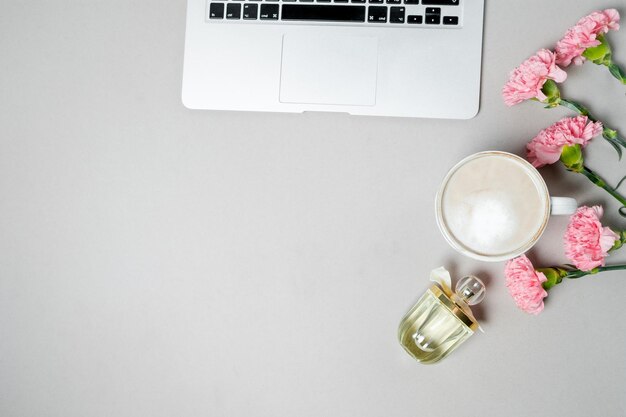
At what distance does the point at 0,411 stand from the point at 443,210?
1.99 ft

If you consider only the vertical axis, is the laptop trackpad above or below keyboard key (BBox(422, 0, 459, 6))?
below

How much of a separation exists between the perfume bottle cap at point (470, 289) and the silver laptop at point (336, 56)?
19cm

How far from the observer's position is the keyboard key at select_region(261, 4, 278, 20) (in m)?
0.58

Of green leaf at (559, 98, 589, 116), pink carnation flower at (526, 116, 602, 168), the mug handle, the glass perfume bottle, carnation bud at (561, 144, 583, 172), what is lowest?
the glass perfume bottle

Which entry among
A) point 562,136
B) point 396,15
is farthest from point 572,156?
point 396,15

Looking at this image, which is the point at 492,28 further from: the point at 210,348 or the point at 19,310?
the point at 19,310

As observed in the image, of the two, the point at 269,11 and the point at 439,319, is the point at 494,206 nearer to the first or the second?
the point at 439,319

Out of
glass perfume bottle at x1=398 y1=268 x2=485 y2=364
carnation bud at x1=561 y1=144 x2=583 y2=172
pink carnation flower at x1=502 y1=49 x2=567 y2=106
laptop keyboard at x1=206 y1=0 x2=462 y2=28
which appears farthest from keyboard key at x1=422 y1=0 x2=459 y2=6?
glass perfume bottle at x1=398 y1=268 x2=485 y2=364

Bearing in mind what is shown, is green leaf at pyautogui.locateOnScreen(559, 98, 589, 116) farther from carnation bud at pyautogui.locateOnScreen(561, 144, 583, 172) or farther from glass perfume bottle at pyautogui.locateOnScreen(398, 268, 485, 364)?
glass perfume bottle at pyautogui.locateOnScreen(398, 268, 485, 364)

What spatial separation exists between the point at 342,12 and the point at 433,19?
0.35ft

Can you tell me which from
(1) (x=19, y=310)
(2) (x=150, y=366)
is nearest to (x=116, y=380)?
(2) (x=150, y=366)

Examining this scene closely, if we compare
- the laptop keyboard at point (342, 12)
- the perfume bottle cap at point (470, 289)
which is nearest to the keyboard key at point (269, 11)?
the laptop keyboard at point (342, 12)

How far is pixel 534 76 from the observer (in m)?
0.54

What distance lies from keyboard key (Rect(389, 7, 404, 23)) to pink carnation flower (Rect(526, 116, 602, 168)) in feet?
0.69
